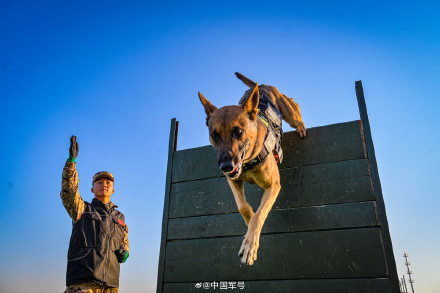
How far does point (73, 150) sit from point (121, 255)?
146 centimetres

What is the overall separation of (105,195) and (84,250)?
0.84 m

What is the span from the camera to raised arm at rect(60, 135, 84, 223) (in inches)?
138

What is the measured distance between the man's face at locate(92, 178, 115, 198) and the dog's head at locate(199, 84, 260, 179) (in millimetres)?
1742

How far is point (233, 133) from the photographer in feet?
10.5

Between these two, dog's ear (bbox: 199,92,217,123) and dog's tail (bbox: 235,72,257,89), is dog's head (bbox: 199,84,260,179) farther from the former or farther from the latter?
dog's tail (bbox: 235,72,257,89)

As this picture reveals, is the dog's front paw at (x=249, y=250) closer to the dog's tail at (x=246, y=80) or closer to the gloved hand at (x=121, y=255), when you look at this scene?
the gloved hand at (x=121, y=255)

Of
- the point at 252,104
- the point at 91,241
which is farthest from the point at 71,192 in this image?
the point at 252,104

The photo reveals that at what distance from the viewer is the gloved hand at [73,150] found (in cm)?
349

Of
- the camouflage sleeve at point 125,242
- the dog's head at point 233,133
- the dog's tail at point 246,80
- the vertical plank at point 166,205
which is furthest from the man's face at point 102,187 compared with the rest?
the dog's tail at point 246,80

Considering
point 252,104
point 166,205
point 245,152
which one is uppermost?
point 252,104

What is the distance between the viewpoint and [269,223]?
4.12 metres

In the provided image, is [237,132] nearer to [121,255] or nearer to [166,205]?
[121,255]

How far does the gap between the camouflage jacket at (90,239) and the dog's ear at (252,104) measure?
2.11 m

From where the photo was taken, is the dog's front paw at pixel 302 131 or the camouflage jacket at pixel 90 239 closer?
the camouflage jacket at pixel 90 239
